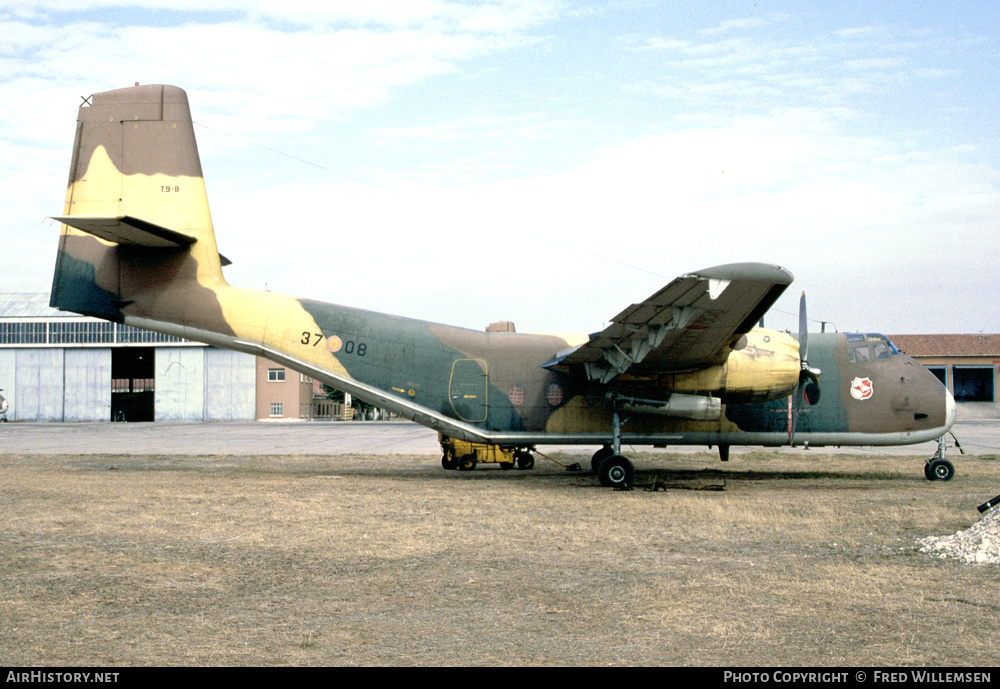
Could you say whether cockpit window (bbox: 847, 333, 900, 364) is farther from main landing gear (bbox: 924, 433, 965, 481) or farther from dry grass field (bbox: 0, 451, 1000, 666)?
dry grass field (bbox: 0, 451, 1000, 666)

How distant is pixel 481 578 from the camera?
8.01 m

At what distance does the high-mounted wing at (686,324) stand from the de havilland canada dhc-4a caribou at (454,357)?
0.10 m

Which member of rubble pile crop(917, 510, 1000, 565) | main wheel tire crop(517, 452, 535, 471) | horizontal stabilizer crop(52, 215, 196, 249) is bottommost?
main wheel tire crop(517, 452, 535, 471)

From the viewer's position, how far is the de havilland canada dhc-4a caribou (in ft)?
57.2

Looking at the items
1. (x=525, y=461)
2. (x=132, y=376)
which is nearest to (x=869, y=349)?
(x=525, y=461)

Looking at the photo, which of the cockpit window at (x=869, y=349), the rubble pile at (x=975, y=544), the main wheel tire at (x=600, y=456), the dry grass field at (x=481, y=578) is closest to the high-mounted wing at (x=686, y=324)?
the dry grass field at (x=481, y=578)

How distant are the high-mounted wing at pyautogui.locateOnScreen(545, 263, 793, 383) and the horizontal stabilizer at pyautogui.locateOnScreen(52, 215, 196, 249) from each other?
842cm

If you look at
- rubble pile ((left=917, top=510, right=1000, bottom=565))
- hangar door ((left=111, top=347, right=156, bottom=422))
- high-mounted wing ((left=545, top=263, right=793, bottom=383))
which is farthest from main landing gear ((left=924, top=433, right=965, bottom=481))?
hangar door ((left=111, top=347, right=156, bottom=422))

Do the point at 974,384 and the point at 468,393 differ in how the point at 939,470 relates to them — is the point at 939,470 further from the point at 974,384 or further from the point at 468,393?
the point at 974,384

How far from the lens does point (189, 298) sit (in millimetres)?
17594

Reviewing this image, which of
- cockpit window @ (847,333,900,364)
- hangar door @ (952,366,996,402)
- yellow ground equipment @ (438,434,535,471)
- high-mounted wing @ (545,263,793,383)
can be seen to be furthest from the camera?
hangar door @ (952,366,996,402)

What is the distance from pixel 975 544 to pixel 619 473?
8.38 m

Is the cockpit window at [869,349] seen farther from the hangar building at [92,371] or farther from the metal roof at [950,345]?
the hangar building at [92,371]
